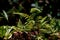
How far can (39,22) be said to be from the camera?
219cm

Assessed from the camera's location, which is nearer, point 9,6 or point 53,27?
point 53,27

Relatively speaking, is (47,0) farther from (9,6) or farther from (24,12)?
(9,6)

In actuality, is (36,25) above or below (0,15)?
below

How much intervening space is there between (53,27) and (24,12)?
51cm

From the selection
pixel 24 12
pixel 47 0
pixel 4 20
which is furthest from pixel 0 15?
pixel 47 0

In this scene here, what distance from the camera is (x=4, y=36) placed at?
1959 millimetres

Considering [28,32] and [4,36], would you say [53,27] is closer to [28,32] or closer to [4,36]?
[28,32]

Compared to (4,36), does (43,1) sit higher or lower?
higher

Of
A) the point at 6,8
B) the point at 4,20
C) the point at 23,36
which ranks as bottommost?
the point at 23,36

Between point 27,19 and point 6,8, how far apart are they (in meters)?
0.48

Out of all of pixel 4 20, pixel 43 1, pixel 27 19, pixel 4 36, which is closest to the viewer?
pixel 4 36

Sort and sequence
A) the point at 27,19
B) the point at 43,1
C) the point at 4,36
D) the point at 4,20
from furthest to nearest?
the point at 43,1 → the point at 4,20 → the point at 27,19 → the point at 4,36

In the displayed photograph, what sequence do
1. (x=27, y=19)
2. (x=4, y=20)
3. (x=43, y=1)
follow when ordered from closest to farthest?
(x=27, y=19) < (x=4, y=20) < (x=43, y=1)

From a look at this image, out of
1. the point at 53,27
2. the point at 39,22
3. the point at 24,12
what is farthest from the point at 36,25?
the point at 24,12
